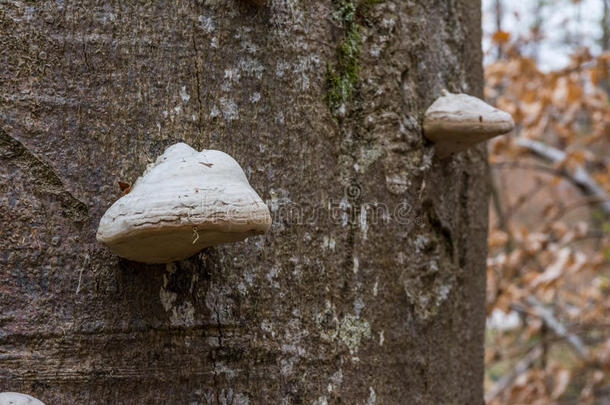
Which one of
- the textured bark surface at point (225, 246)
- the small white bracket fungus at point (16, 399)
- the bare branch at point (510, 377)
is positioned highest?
the textured bark surface at point (225, 246)

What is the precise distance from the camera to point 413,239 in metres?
1.35

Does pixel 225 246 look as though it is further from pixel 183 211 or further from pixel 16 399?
pixel 16 399

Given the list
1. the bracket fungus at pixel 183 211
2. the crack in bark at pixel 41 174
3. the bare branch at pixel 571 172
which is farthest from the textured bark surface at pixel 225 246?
the bare branch at pixel 571 172

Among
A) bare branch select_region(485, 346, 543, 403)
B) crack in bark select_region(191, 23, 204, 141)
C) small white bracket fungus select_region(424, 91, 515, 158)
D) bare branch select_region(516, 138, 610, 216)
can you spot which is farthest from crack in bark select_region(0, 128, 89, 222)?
bare branch select_region(516, 138, 610, 216)

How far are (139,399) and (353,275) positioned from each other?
486mm

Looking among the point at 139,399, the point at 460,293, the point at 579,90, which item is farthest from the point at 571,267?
the point at 139,399

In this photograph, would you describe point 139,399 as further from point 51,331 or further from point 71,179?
point 71,179

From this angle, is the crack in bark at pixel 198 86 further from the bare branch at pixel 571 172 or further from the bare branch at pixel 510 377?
the bare branch at pixel 571 172

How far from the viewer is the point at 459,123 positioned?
1.34 metres

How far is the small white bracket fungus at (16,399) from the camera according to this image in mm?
969

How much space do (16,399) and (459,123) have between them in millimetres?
1038

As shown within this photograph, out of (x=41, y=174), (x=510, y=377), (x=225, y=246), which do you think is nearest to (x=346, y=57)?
(x=225, y=246)

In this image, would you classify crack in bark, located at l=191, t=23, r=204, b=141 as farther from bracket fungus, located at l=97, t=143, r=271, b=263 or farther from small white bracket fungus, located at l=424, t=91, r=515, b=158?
small white bracket fungus, located at l=424, t=91, r=515, b=158

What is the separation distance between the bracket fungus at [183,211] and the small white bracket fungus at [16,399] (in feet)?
0.93
